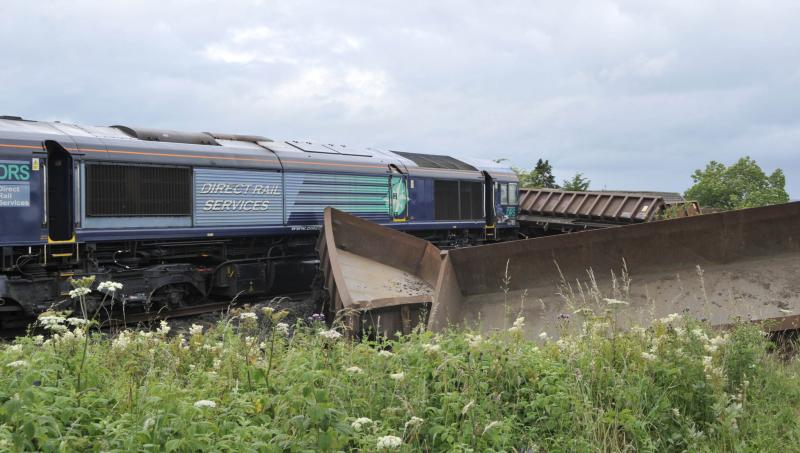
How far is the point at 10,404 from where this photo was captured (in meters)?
2.82

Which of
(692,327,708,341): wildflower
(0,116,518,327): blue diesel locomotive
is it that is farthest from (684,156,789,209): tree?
(692,327,708,341): wildflower

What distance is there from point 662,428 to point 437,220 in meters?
13.1

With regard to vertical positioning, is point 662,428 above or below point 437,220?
below

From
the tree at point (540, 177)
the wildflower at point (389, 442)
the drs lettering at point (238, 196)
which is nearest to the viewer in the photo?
the wildflower at point (389, 442)

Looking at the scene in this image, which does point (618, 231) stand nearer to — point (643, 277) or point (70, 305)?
point (643, 277)

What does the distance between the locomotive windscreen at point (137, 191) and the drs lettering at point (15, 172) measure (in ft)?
2.84

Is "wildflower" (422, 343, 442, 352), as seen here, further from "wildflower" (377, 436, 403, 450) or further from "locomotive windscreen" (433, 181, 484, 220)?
"locomotive windscreen" (433, 181, 484, 220)

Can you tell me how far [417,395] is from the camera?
11.9 ft

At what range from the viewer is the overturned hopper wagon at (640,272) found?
6695mm

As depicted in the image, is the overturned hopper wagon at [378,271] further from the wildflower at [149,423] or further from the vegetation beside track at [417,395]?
the wildflower at [149,423]

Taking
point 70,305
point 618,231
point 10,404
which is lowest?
point 70,305

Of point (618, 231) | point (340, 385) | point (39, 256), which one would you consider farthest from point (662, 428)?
point (39, 256)

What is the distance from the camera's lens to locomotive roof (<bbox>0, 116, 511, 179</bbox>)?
32.7 ft

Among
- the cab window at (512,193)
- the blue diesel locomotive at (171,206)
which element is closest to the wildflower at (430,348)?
the blue diesel locomotive at (171,206)
